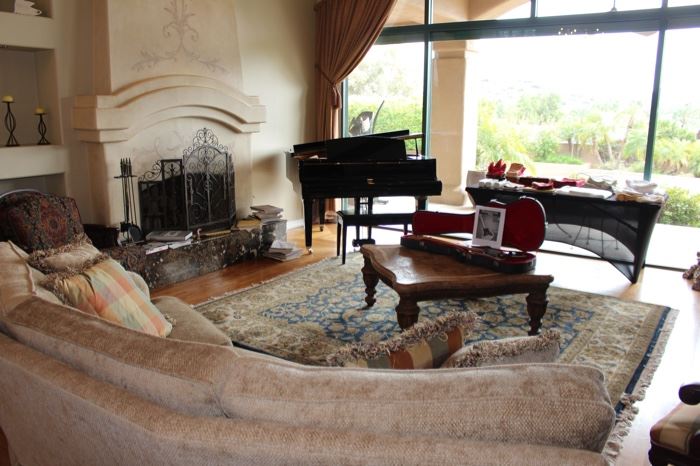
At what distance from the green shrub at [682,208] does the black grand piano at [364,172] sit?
2.14 m

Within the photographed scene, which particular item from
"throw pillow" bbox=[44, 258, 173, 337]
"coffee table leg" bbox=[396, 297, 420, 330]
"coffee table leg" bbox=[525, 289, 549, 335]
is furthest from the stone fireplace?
"coffee table leg" bbox=[525, 289, 549, 335]

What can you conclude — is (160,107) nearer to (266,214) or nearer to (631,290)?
(266,214)

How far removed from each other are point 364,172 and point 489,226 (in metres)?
1.93

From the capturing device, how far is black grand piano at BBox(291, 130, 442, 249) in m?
5.34

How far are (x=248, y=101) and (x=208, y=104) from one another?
0.63 metres

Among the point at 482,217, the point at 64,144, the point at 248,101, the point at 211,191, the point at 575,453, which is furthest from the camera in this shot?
the point at 248,101

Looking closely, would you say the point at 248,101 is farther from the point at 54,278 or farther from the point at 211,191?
the point at 54,278

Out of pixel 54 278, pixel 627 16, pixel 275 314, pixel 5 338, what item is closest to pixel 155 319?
pixel 54 278

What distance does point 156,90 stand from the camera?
16.9 ft

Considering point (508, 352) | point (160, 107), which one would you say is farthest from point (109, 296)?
point (160, 107)

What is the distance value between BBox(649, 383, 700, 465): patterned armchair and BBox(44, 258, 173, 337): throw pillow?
6.29ft

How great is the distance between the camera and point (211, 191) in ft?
19.0

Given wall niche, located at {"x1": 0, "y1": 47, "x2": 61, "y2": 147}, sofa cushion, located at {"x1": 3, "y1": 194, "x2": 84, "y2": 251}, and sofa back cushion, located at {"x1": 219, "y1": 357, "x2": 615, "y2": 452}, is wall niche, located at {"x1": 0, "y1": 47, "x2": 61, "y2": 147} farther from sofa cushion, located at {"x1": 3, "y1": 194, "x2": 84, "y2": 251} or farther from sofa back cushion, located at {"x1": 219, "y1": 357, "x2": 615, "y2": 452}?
sofa back cushion, located at {"x1": 219, "y1": 357, "x2": 615, "y2": 452}

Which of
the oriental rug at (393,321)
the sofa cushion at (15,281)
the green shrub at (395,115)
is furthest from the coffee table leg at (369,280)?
the green shrub at (395,115)
